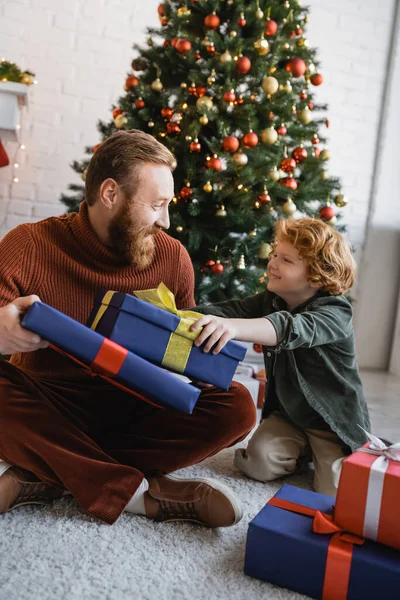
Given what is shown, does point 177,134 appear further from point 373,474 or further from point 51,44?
point 373,474

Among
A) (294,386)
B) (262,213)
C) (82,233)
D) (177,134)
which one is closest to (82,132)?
(177,134)

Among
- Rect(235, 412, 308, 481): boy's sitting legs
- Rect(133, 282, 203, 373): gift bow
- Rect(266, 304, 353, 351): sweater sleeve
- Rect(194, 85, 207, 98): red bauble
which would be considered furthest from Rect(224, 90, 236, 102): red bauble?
Rect(133, 282, 203, 373): gift bow

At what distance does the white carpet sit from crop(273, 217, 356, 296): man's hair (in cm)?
63

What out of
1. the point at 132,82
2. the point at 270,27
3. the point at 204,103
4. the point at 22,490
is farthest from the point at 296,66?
the point at 22,490

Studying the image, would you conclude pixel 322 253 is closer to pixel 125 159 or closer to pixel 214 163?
pixel 125 159

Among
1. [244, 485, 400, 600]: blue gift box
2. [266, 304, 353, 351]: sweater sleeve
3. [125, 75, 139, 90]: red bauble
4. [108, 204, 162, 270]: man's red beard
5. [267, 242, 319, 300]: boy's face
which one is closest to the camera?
[244, 485, 400, 600]: blue gift box

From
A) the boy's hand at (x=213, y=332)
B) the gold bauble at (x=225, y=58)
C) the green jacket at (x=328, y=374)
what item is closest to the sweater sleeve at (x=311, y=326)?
the green jacket at (x=328, y=374)

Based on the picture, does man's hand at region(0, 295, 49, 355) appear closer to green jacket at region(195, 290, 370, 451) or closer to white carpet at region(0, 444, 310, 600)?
white carpet at region(0, 444, 310, 600)

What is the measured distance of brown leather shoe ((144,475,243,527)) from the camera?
1.23m

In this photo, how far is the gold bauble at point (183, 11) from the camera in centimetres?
233

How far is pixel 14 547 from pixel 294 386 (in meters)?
0.83

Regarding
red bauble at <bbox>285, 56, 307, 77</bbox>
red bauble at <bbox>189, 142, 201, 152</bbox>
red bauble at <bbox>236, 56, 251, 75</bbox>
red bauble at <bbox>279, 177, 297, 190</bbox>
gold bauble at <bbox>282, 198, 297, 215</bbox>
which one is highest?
red bauble at <bbox>285, 56, 307, 77</bbox>

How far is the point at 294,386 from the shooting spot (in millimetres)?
1636

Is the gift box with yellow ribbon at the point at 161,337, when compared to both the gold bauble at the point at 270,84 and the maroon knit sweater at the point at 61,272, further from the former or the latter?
the gold bauble at the point at 270,84
